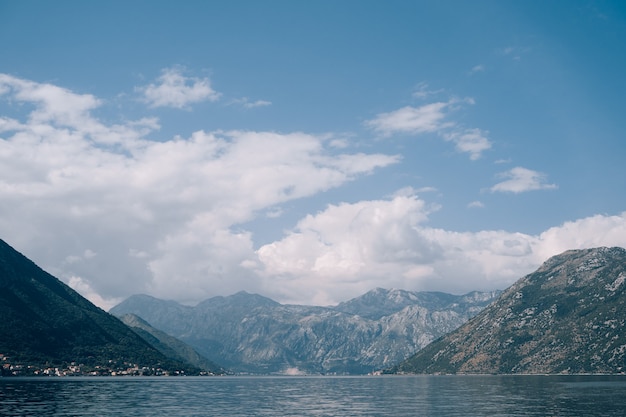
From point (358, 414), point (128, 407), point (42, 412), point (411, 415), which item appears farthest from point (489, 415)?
point (42, 412)

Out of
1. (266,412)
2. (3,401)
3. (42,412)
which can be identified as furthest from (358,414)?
(3,401)

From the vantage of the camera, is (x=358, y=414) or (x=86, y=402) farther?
(x=86, y=402)

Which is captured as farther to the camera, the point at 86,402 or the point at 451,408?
the point at 86,402

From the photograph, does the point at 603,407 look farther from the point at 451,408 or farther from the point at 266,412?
the point at 266,412

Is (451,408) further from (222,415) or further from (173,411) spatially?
(173,411)

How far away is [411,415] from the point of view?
13012 centimetres

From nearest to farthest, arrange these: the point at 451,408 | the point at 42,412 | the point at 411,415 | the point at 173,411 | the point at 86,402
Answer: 1. the point at 42,412
2. the point at 411,415
3. the point at 173,411
4. the point at 451,408
5. the point at 86,402

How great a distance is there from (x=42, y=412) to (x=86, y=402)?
3887cm

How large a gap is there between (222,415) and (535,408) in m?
81.7

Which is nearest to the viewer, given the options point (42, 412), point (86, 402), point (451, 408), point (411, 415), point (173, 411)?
point (42, 412)

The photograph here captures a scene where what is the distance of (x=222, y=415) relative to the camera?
13038 cm

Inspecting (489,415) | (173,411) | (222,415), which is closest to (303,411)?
(222,415)

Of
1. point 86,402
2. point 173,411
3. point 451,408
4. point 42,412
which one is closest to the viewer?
point 42,412

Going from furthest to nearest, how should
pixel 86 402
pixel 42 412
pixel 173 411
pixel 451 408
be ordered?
pixel 86 402
pixel 451 408
pixel 173 411
pixel 42 412
